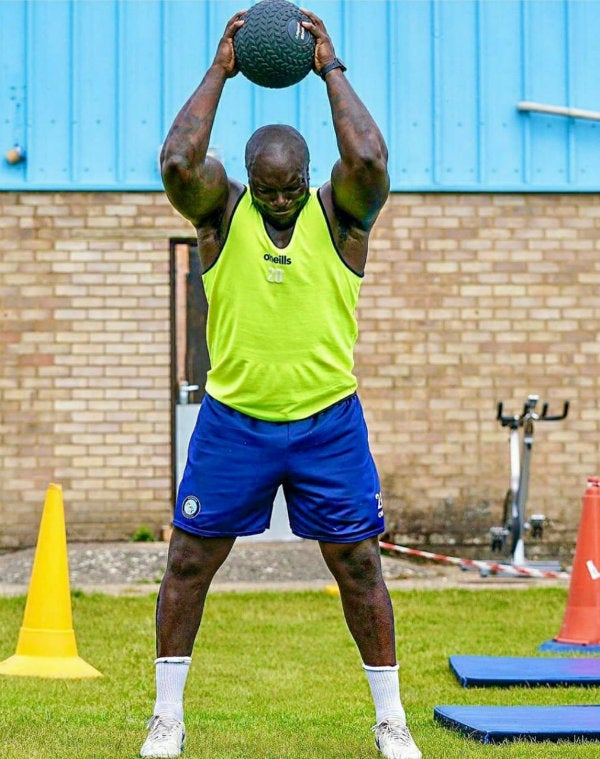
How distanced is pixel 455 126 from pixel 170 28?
276 centimetres

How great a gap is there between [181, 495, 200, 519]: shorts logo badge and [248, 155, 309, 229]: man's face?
0.99m

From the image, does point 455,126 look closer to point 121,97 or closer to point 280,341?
point 121,97

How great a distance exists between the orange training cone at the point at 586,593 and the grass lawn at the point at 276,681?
0.78 ft

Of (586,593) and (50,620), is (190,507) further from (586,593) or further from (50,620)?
(586,593)

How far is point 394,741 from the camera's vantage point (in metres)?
4.81

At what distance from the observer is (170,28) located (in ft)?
42.4

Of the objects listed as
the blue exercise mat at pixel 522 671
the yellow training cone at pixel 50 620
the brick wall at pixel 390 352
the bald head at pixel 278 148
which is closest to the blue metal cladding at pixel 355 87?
the brick wall at pixel 390 352

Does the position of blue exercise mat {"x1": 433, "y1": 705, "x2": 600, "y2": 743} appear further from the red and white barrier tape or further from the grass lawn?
the red and white barrier tape

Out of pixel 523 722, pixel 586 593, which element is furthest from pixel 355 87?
pixel 523 722

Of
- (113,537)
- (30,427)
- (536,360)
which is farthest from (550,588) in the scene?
(30,427)

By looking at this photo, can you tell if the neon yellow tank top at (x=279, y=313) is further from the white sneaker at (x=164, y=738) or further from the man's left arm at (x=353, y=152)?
the white sneaker at (x=164, y=738)

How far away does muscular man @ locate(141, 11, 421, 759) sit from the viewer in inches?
192

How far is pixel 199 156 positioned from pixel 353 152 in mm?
517

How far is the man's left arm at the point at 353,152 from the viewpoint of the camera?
188 inches
